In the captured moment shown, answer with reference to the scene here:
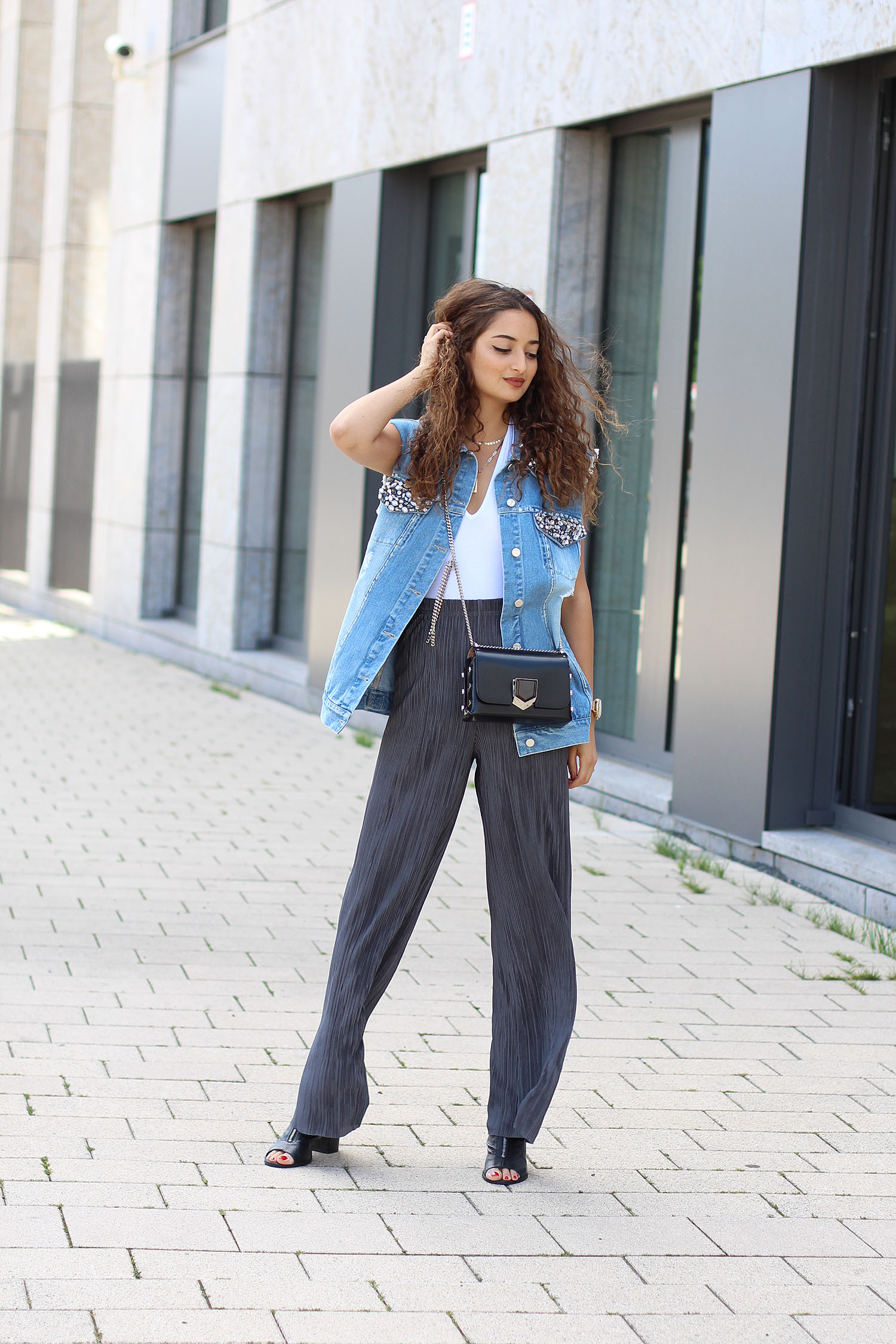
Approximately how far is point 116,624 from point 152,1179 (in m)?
11.6

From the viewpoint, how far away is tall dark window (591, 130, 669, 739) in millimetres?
8266

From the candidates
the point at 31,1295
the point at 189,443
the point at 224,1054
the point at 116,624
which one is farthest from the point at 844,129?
the point at 116,624

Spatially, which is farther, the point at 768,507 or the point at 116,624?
the point at 116,624

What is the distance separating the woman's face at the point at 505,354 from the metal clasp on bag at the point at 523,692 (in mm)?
586

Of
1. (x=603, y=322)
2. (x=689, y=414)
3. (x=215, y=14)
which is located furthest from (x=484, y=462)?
(x=215, y=14)

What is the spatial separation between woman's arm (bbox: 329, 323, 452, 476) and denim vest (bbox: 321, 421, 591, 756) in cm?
9

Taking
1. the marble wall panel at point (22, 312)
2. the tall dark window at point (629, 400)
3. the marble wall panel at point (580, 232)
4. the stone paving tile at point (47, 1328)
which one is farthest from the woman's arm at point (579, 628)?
the marble wall panel at point (22, 312)

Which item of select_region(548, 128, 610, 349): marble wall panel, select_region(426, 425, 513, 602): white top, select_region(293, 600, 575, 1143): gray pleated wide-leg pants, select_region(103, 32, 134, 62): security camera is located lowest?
select_region(293, 600, 575, 1143): gray pleated wide-leg pants

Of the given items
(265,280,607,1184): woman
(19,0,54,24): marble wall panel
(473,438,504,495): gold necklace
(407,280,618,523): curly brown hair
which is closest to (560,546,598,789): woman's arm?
(265,280,607,1184): woman

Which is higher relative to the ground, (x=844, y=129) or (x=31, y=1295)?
(x=844, y=129)

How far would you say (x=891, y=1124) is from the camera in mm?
4203

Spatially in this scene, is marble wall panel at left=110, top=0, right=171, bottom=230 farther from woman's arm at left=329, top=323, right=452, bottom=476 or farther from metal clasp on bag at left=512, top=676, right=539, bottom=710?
metal clasp on bag at left=512, top=676, right=539, bottom=710

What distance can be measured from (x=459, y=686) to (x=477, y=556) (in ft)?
0.90

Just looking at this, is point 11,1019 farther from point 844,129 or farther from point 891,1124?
point 844,129
